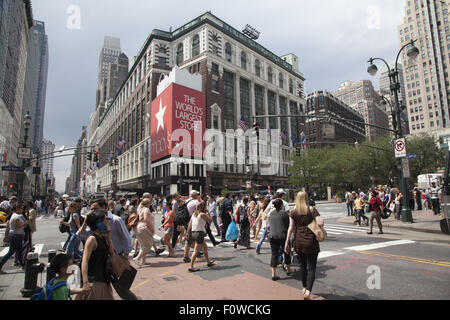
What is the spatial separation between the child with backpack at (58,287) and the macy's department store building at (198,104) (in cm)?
3255

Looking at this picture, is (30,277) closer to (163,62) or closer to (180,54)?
(163,62)

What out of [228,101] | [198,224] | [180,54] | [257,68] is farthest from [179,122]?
[198,224]

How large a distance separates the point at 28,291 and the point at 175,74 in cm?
4282

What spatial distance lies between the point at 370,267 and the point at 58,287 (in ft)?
22.1

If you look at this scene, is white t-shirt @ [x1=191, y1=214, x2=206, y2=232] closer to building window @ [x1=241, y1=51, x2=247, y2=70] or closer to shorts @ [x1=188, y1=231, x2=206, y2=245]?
shorts @ [x1=188, y1=231, x2=206, y2=245]

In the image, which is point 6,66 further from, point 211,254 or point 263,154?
point 211,254

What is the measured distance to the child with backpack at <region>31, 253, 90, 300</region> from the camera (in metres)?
2.96

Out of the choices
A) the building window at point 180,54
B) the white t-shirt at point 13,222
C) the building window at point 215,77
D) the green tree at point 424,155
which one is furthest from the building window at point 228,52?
the white t-shirt at point 13,222

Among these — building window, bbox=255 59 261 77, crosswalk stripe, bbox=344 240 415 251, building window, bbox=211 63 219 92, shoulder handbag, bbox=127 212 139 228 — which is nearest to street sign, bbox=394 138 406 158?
crosswalk stripe, bbox=344 240 415 251

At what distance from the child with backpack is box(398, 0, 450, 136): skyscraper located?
110 metres

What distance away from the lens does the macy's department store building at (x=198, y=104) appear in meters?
44.5

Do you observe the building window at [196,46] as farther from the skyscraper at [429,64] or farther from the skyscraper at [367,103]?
the skyscraper at [367,103]

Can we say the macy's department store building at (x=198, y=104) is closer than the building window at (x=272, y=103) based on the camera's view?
Yes

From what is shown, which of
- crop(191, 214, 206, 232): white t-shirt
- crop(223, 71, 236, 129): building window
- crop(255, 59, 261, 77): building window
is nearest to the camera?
crop(191, 214, 206, 232): white t-shirt
